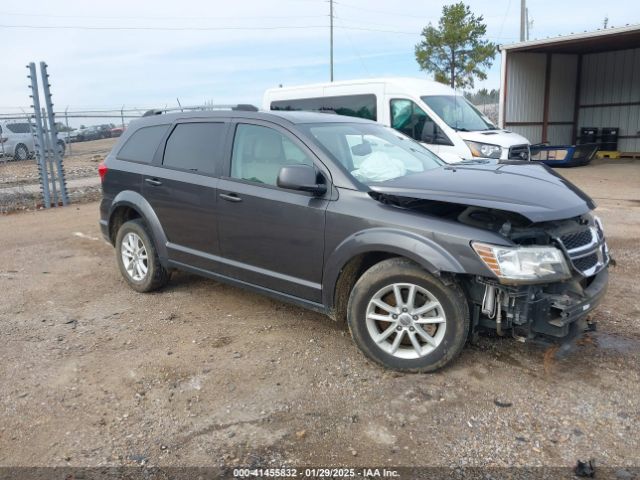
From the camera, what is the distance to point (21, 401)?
347 centimetres

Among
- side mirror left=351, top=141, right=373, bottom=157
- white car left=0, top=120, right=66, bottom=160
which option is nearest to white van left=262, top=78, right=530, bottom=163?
side mirror left=351, top=141, right=373, bottom=157

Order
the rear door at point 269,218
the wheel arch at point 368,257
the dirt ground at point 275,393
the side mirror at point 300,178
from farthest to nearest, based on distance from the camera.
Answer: the rear door at point 269,218 < the side mirror at point 300,178 < the wheel arch at point 368,257 < the dirt ground at point 275,393

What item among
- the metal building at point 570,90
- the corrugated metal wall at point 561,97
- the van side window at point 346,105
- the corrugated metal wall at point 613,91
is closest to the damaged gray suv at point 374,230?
the van side window at point 346,105

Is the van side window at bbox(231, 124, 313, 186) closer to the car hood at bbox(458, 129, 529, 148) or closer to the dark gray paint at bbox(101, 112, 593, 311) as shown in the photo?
the dark gray paint at bbox(101, 112, 593, 311)

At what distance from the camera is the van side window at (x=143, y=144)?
5.32 metres

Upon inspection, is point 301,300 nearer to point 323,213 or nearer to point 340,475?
point 323,213

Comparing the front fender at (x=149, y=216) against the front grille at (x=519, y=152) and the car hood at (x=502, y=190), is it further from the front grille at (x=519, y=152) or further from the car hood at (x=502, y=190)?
the front grille at (x=519, y=152)

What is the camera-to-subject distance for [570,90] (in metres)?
21.8

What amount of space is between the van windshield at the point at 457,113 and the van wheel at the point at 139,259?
6.55m

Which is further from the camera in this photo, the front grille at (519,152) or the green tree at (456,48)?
the green tree at (456,48)

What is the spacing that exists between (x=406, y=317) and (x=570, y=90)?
21425mm

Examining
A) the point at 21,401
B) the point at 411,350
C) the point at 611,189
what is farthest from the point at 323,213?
the point at 611,189

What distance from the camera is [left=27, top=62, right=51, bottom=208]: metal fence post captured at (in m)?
10.4

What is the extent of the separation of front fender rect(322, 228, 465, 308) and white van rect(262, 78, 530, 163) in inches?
247
